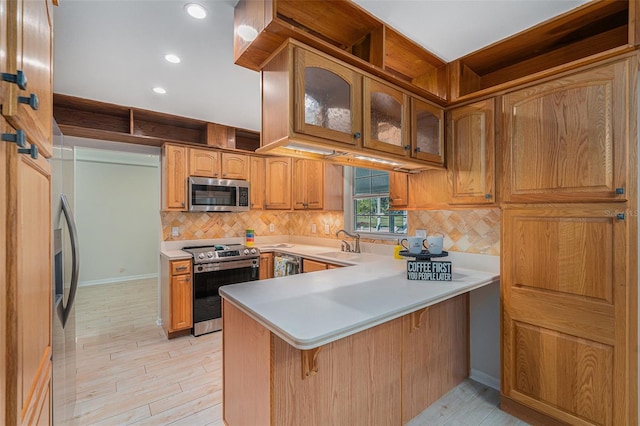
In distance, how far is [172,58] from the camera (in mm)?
2295

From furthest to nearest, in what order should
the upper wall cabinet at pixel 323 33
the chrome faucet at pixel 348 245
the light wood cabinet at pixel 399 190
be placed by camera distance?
the chrome faucet at pixel 348 245 → the light wood cabinet at pixel 399 190 → the upper wall cabinet at pixel 323 33

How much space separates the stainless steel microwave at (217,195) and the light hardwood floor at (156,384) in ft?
5.11

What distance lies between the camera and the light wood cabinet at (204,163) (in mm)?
3729

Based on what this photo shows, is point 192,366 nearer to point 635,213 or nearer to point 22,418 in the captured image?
point 22,418

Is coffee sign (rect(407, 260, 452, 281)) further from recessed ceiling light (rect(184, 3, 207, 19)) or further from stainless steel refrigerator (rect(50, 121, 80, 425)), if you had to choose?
recessed ceiling light (rect(184, 3, 207, 19))

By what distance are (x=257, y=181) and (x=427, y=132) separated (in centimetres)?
269

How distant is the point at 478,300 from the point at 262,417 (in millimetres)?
1930

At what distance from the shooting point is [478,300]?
251 cm

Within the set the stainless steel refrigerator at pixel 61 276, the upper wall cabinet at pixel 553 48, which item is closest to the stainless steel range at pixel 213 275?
the stainless steel refrigerator at pixel 61 276

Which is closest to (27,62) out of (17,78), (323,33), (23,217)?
(17,78)

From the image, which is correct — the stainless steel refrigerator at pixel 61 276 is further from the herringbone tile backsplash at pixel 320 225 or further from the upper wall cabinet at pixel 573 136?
the upper wall cabinet at pixel 573 136

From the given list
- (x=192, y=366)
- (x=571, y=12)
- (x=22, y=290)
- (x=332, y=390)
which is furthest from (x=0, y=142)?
(x=192, y=366)

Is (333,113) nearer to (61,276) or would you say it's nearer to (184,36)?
(184,36)

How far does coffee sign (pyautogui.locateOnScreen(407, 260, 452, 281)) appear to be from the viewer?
82.6 inches
